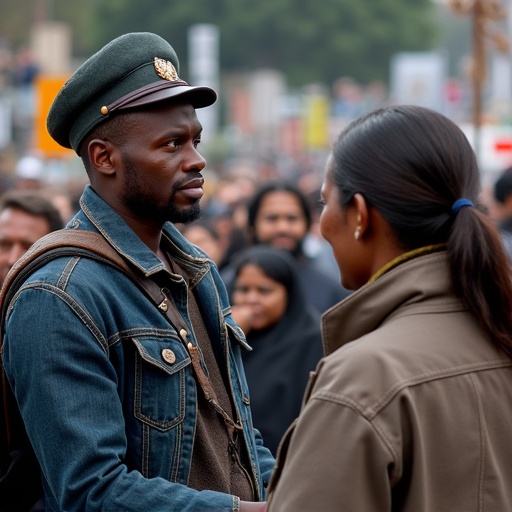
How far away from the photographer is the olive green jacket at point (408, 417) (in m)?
2.10

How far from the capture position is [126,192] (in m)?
2.88

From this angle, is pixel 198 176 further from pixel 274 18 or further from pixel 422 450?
pixel 274 18

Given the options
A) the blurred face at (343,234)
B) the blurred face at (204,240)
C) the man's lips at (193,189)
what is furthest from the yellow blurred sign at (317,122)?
the blurred face at (343,234)

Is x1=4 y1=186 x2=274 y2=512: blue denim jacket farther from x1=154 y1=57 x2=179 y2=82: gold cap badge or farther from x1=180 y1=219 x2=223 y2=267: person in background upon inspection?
x1=180 y1=219 x2=223 y2=267: person in background

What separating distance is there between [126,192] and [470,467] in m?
1.17

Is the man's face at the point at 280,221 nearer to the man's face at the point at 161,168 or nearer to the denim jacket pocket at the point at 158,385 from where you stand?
the man's face at the point at 161,168

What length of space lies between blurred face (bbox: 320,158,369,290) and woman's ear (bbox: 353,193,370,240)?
15 mm

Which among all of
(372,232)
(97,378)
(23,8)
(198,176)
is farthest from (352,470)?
(23,8)

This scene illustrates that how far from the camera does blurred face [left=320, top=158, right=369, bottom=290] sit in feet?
7.73

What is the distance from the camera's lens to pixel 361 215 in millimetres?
2295

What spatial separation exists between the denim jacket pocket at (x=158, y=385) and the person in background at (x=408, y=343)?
19.7 inches

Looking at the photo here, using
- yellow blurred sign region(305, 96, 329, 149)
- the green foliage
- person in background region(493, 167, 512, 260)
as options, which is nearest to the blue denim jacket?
person in background region(493, 167, 512, 260)

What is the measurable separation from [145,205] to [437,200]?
0.89 metres

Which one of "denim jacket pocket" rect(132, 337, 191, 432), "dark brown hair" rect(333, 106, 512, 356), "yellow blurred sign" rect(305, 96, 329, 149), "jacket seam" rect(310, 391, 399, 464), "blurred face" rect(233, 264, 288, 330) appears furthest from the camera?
"yellow blurred sign" rect(305, 96, 329, 149)
